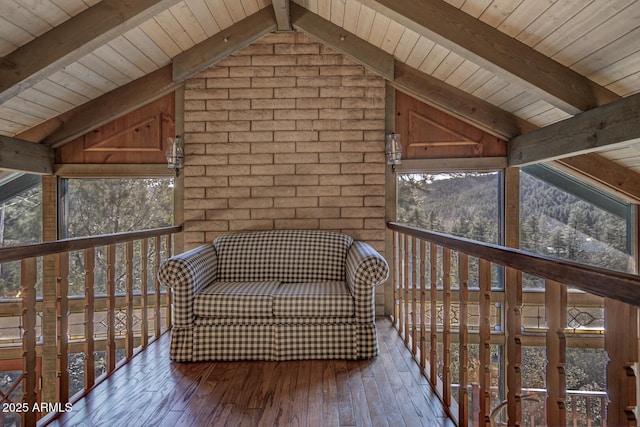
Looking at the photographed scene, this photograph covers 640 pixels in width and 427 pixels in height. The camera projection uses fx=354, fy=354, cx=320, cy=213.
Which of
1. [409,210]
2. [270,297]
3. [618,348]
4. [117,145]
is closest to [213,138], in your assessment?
[117,145]

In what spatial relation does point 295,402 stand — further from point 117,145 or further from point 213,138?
point 117,145

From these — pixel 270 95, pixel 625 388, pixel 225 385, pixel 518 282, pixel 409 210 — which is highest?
pixel 270 95

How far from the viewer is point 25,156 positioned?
3201 mm

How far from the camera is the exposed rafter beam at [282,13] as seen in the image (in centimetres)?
301

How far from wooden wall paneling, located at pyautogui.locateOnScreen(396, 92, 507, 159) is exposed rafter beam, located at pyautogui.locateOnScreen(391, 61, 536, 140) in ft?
0.40

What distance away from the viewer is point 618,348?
0.82m

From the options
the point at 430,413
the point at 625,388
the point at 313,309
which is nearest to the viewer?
the point at 625,388

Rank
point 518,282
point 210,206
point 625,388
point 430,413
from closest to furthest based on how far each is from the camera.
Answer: point 625,388 → point 518,282 → point 430,413 → point 210,206

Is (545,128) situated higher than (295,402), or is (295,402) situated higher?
(545,128)

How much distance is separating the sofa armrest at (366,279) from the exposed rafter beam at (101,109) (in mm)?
2576

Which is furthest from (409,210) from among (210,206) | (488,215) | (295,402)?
(295,402)

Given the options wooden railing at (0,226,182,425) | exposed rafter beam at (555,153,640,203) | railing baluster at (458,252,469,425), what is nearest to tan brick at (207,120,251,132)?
wooden railing at (0,226,182,425)

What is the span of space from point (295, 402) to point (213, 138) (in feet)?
8.53

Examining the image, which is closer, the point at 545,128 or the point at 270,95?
the point at 545,128
